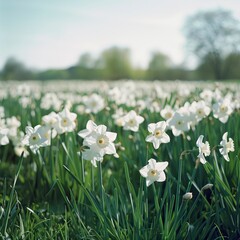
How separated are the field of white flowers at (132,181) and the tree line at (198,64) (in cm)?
2963

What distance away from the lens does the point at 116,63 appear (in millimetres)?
50750

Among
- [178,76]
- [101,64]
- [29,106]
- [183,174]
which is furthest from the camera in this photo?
[101,64]

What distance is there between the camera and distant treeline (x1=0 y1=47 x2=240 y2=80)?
38.2 metres

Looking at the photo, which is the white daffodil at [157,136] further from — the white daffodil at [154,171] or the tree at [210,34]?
the tree at [210,34]

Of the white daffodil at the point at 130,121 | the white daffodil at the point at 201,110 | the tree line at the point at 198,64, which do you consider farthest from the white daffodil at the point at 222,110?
the tree line at the point at 198,64

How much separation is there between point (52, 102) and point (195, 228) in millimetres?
3237

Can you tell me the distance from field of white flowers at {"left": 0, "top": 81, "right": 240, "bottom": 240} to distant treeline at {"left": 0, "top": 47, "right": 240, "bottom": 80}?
3417 centimetres

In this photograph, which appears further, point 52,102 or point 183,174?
point 52,102

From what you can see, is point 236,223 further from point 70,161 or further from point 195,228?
point 70,161

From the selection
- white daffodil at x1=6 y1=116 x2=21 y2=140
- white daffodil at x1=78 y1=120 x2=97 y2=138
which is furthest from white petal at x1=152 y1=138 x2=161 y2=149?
white daffodil at x1=6 y1=116 x2=21 y2=140

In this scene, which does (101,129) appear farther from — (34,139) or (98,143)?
(34,139)

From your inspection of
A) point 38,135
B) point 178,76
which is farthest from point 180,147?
point 178,76

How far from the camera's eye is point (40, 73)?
40156mm

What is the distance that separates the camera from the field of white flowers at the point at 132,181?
1.90m
